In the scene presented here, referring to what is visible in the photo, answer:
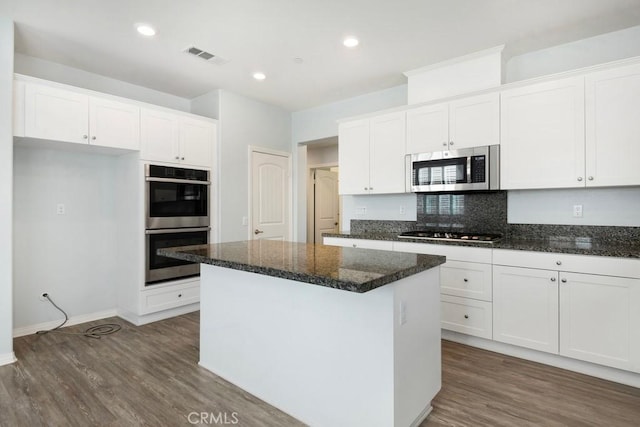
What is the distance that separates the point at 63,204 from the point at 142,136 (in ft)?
3.49

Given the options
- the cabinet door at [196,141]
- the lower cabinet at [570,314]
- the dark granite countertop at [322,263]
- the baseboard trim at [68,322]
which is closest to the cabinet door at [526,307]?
the lower cabinet at [570,314]

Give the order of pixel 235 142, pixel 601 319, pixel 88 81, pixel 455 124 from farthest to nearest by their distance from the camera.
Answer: pixel 235 142
pixel 88 81
pixel 455 124
pixel 601 319

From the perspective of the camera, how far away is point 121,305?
383 cm

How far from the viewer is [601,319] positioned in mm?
2328

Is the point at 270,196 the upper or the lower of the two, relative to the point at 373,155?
lower

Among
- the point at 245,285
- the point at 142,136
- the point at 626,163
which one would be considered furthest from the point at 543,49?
the point at 142,136

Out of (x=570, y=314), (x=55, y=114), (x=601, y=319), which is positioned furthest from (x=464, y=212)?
(x=55, y=114)

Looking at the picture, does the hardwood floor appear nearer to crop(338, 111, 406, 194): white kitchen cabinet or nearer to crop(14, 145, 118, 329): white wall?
crop(14, 145, 118, 329): white wall

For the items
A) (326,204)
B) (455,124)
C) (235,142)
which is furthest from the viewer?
(326,204)

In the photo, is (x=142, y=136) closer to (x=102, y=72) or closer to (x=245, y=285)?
(x=102, y=72)

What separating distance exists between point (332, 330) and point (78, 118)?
3.00 m

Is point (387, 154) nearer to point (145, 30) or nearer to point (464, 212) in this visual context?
point (464, 212)

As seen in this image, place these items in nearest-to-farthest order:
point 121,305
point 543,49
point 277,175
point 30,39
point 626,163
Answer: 1. point 626,163
2. point 30,39
3. point 543,49
4. point 121,305
5. point 277,175

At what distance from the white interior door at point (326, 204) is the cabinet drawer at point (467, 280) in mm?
3777
